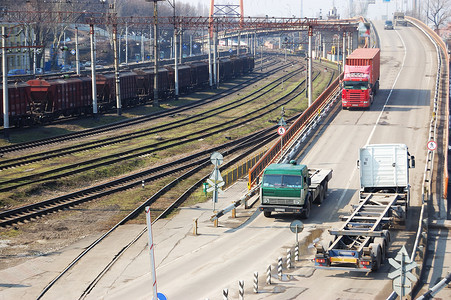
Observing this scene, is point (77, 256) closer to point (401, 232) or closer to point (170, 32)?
point (401, 232)

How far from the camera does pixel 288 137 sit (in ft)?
148

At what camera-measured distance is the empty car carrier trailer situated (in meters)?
22.6

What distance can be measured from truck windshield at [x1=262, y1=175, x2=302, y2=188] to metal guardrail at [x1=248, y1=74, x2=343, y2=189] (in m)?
4.41

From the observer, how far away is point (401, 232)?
28266mm

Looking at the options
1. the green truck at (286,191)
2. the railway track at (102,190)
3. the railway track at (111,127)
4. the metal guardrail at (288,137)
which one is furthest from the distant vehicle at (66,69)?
the green truck at (286,191)

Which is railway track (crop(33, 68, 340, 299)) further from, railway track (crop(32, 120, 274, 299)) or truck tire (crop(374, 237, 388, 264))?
truck tire (crop(374, 237, 388, 264))

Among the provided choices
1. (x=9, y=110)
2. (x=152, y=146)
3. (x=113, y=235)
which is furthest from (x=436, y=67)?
(x=113, y=235)

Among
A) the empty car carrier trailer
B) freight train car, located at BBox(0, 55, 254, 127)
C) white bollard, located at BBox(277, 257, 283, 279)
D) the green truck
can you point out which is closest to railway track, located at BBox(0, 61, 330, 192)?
freight train car, located at BBox(0, 55, 254, 127)

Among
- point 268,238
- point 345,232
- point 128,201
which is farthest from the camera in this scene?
point 128,201

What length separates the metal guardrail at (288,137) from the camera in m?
37.2

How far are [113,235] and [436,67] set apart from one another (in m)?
67.3

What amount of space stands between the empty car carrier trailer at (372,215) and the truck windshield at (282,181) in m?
2.70

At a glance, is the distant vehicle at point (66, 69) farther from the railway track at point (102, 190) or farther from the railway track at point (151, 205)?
the railway track at point (102, 190)

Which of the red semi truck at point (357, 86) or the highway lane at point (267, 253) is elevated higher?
the red semi truck at point (357, 86)
